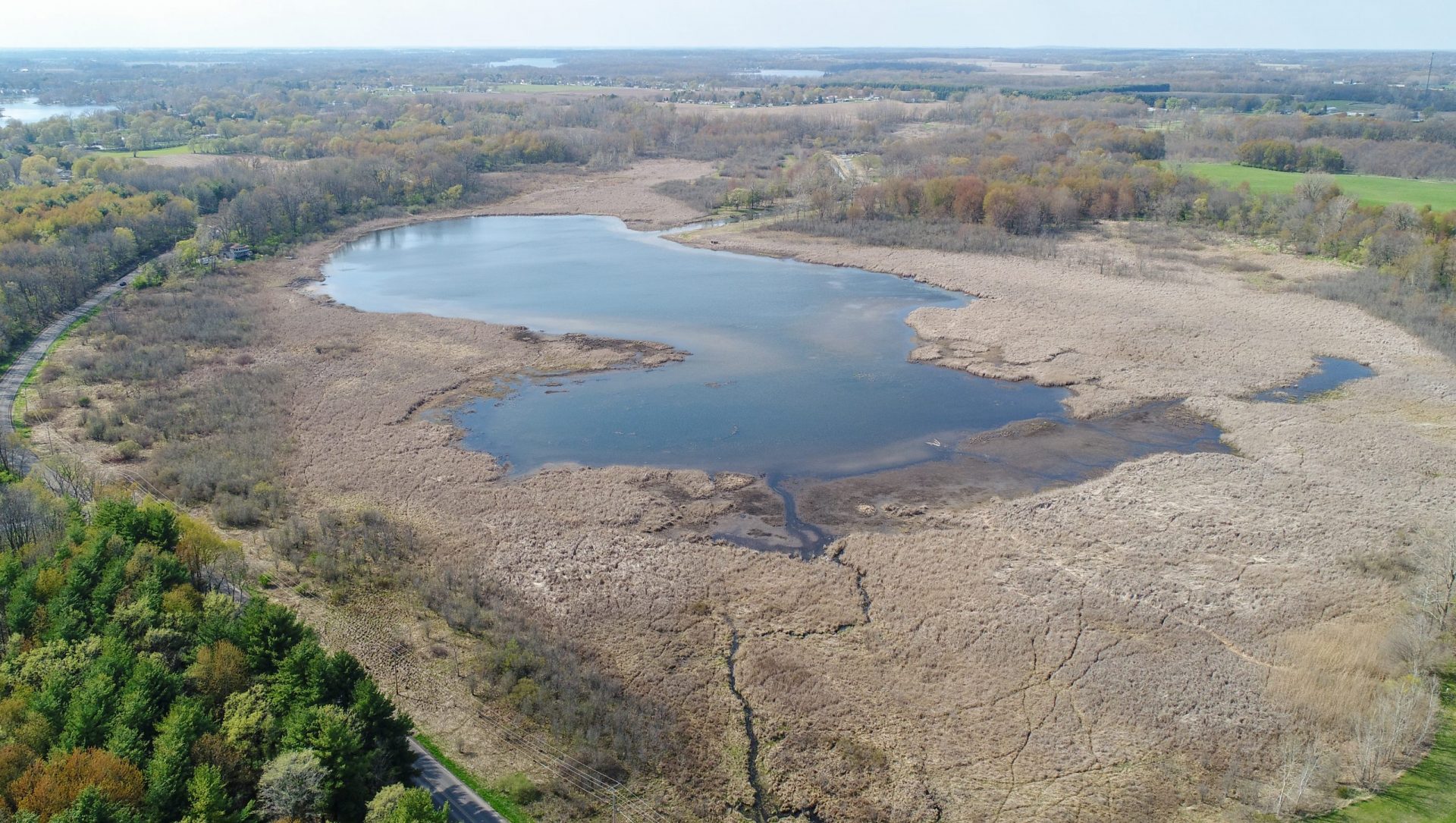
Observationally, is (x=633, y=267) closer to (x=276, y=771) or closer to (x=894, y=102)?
(x=276, y=771)

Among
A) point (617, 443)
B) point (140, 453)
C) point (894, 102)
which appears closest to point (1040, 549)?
point (617, 443)

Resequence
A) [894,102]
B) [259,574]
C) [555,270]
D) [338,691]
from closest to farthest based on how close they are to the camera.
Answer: [338,691], [259,574], [555,270], [894,102]

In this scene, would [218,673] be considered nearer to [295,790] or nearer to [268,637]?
[268,637]

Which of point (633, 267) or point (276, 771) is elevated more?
point (633, 267)

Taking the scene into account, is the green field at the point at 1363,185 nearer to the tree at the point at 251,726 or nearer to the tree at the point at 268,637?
the tree at the point at 268,637

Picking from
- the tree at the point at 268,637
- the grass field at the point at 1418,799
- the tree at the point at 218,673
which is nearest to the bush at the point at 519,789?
the tree at the point at 268,637

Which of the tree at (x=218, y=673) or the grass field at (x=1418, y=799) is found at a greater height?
the tree at (x=218, y=673)

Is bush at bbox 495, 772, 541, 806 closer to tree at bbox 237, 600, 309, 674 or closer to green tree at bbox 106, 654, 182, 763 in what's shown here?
tree at bbox 237, 600, 309, 674
